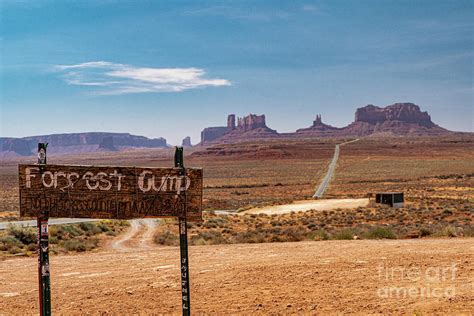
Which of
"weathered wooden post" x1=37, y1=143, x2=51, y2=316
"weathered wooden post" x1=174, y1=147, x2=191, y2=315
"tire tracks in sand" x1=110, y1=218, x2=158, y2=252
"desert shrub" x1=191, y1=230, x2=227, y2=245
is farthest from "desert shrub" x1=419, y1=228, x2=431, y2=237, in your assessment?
"weathered wooden post" x1=37, y1=143, x2=51, y2=316

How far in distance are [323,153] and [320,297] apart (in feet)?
493

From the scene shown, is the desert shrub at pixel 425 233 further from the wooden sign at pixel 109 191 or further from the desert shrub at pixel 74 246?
the wooden sign at pixel 109 191

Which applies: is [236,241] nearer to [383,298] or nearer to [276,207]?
[383,298]

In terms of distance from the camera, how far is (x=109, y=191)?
562 cm

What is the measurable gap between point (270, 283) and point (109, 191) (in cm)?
386

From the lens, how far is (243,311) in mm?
6996

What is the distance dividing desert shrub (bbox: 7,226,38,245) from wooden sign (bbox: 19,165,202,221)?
47.0 ft

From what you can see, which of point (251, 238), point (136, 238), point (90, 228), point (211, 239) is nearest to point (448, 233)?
point (251, 238)

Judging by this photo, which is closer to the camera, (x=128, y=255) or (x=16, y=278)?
(x=16, y=278)

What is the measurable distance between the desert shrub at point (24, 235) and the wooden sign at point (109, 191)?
14324mm

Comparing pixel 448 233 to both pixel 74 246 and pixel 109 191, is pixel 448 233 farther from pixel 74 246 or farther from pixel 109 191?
pixel 109 191

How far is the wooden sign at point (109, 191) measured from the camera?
5.46m

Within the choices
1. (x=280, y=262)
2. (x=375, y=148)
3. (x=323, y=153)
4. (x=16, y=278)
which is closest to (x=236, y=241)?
(x=280, y=262)

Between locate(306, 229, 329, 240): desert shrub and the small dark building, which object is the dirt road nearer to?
locate(306, 229, 329, 240): desert shrub
